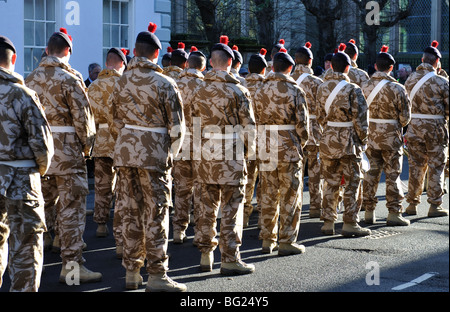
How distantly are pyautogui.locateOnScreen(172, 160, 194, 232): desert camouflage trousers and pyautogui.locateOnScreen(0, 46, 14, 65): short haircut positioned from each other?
3.43m

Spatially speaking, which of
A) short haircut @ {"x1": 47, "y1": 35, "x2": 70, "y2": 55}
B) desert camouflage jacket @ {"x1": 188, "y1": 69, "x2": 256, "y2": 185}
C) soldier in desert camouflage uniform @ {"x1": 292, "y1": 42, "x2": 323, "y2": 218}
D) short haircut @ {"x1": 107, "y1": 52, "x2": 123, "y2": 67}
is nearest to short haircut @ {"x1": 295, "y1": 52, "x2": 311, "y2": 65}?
→ soldier in desert camouflage uniform @ {"x1": 292, "y1": 42, "x2": 323, "y2": 218}

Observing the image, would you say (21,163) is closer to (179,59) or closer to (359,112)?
(179,59)

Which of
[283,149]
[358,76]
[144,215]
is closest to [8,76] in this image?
[144,215]

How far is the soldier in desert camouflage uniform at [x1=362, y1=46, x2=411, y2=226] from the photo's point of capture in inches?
422

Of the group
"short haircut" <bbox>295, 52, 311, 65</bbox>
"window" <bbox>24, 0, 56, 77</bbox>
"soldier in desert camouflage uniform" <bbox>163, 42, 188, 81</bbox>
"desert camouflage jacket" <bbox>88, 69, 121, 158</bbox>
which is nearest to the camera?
"desert camouflage jacket" <bbox>88, 69, 121, 158</bbox>

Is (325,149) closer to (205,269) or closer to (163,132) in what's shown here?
(205,269)

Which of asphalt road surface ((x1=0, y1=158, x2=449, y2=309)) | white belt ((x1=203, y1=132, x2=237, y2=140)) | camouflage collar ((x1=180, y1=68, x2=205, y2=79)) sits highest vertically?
camouflage collar ((x1=180, y1=68, x2=205, y2=79))

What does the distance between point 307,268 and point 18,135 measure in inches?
133

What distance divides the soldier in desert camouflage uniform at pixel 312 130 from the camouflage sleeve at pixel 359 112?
5.12ft

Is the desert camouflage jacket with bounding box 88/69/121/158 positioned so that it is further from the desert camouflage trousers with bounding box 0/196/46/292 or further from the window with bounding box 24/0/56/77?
the window with bounding box 24/0/56/77

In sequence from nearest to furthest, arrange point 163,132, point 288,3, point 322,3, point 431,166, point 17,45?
point 163,132 → point 431,166 → point 17,45 → point 322,3 → point 288,3
